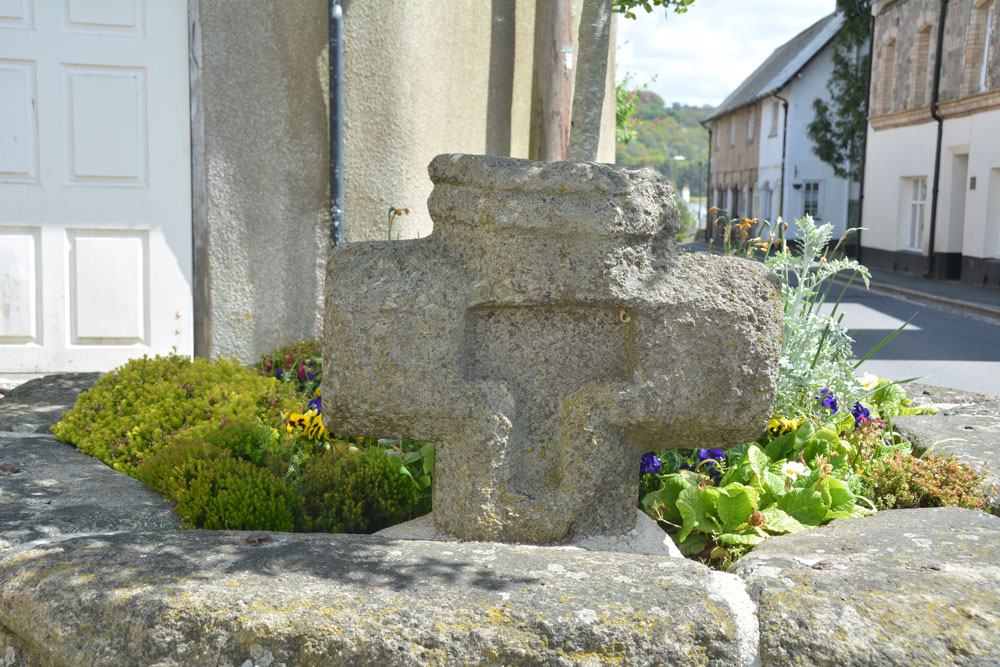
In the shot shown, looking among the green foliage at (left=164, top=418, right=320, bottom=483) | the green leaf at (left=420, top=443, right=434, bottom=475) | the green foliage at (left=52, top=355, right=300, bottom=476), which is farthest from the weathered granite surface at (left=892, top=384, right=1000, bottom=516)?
the green foliage at (left=52, top=355, right=300, bottom=476)

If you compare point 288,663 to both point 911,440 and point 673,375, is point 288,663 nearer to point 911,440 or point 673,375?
point 673,375

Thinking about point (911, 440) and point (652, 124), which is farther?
point (652, 124)

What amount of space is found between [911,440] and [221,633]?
3006 millimetres

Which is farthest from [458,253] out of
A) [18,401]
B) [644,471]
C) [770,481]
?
[18,401]

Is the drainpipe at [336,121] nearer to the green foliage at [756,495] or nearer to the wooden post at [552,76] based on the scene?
the wooden post at [552,76]

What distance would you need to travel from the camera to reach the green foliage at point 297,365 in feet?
15.4

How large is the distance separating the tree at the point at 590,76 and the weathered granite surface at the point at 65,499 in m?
2.79

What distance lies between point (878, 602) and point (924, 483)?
4.71 feet

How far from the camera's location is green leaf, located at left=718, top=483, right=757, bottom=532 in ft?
9.74

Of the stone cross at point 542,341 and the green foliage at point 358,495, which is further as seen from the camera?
the green foliage at point 358,495

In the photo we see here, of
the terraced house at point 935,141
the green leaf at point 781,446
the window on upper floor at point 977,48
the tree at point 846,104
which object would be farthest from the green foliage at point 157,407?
the tree at point 846,104

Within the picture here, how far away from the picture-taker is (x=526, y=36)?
634cm

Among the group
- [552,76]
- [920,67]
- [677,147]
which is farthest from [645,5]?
[677,147]

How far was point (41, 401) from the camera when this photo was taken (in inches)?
175
